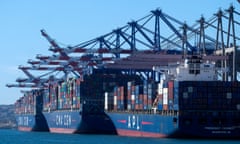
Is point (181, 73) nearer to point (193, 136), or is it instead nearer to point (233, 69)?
point (193, 136)

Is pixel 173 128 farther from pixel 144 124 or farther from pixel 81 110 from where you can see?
pixel 81 110

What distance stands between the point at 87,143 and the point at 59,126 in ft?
109

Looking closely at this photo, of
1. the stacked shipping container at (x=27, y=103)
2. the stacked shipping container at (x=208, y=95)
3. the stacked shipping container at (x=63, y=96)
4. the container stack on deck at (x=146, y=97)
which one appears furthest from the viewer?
the stacked shipping container at (x=27, y=103)

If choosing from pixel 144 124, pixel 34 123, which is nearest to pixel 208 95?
pixel 144 124

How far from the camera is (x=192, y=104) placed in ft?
192

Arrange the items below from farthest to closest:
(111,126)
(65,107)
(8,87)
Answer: (8,87)
(65,107)
(111,126)

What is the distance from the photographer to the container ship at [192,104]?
191 feet

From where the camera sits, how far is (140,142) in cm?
5778

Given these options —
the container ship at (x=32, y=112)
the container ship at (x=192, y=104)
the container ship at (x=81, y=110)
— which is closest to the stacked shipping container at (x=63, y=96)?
the container ship at (x=81, y=110)

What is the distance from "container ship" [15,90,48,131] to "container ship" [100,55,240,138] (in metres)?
44.3

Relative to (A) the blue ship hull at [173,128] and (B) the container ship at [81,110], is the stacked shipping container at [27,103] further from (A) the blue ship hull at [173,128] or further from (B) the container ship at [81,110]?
(A) the blue ship hull at [173,128]

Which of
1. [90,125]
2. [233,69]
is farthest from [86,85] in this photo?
[233,69]

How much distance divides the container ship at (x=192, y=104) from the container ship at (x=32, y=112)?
145 feet

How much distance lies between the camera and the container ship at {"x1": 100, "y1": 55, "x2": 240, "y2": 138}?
58.2m
